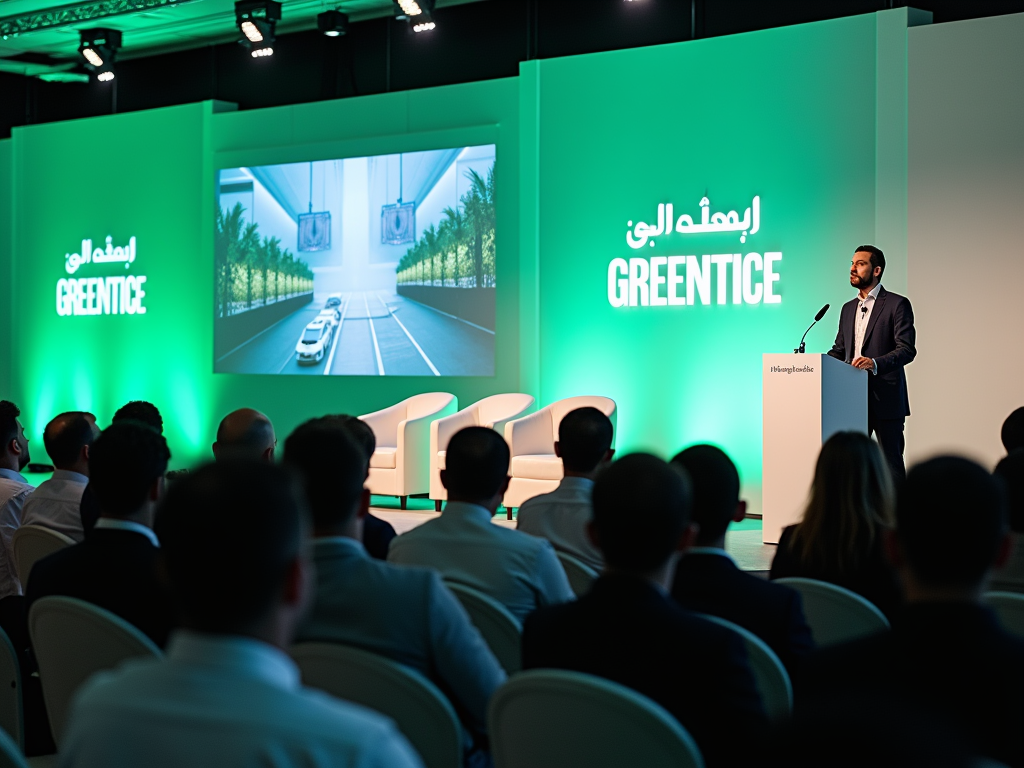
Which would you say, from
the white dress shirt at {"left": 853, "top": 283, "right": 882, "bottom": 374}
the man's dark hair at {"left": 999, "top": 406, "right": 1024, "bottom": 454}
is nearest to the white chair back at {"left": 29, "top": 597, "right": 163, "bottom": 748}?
the man's dark hair at {"left": 999, "top": 406, "right": 1024, "bottom": 454}

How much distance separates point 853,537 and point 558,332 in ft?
21.5

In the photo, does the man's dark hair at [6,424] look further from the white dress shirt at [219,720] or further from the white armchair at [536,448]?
the white armchair at [536,448]

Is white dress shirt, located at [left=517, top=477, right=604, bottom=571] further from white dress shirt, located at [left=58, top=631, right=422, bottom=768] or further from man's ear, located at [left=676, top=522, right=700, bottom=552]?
white dress shirt, located at [left=58, top=631, right=422, bottom=768]

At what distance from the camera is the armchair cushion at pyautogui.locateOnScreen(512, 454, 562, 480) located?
27.1 ft

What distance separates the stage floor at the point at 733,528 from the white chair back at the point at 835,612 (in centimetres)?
251

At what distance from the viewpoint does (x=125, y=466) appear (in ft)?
8.76

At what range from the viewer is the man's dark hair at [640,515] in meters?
1.85

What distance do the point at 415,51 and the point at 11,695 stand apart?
8.59 meters

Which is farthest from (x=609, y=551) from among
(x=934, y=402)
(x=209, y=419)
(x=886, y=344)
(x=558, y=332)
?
(x=209, y=419)

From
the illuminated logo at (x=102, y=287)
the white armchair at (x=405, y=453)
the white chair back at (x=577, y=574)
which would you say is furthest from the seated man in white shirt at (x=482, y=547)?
the illuminated logo at (x=102, y=287)

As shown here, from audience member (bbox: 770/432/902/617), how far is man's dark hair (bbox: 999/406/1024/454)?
1.06 m

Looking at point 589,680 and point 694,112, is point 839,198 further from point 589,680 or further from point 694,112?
point 589,680

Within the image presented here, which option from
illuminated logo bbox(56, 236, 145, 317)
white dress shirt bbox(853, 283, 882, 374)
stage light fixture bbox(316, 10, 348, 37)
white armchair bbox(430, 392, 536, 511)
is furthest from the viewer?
illuminated logo bbox(56, 236, 145, 317)

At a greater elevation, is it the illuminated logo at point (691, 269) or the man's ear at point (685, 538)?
the illuminated logo at point (691, 269)
